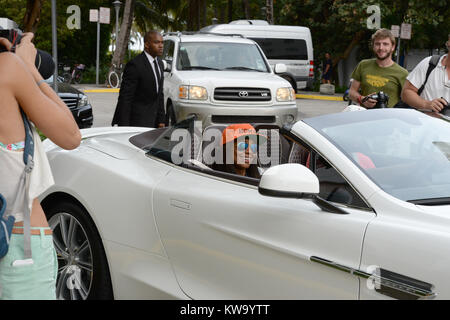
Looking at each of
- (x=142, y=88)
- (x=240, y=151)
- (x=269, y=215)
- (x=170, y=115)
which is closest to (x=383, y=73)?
(x=142, y=88)

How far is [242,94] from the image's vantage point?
439 inches

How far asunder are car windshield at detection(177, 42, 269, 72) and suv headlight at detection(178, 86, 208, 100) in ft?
3.58

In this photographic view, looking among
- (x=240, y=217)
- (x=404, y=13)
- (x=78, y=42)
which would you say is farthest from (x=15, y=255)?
(x=78, y=42)

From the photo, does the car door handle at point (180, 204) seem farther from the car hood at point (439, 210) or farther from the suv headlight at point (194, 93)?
the suv headlight at point (194, 93)

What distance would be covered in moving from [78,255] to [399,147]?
6.39ft

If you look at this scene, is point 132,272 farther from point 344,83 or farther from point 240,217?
point 344,83

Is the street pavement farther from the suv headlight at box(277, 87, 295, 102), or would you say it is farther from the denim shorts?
the denim shorts

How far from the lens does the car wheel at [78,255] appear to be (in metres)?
3.70

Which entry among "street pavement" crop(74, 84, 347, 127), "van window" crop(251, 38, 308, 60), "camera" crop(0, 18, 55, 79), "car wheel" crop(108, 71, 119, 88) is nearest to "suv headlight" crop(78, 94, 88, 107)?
"street pavement" crop(74, 84, 347, 127)

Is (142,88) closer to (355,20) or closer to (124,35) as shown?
A: (124,35)

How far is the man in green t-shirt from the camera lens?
6.44 metres

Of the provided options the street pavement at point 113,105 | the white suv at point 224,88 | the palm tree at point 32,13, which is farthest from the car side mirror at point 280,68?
the palm tree at point 32,13

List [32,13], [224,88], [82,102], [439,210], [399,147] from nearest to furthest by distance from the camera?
[439,210], [399,147], [224,88], [82,102], [32,13]

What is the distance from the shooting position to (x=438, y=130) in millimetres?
3363
